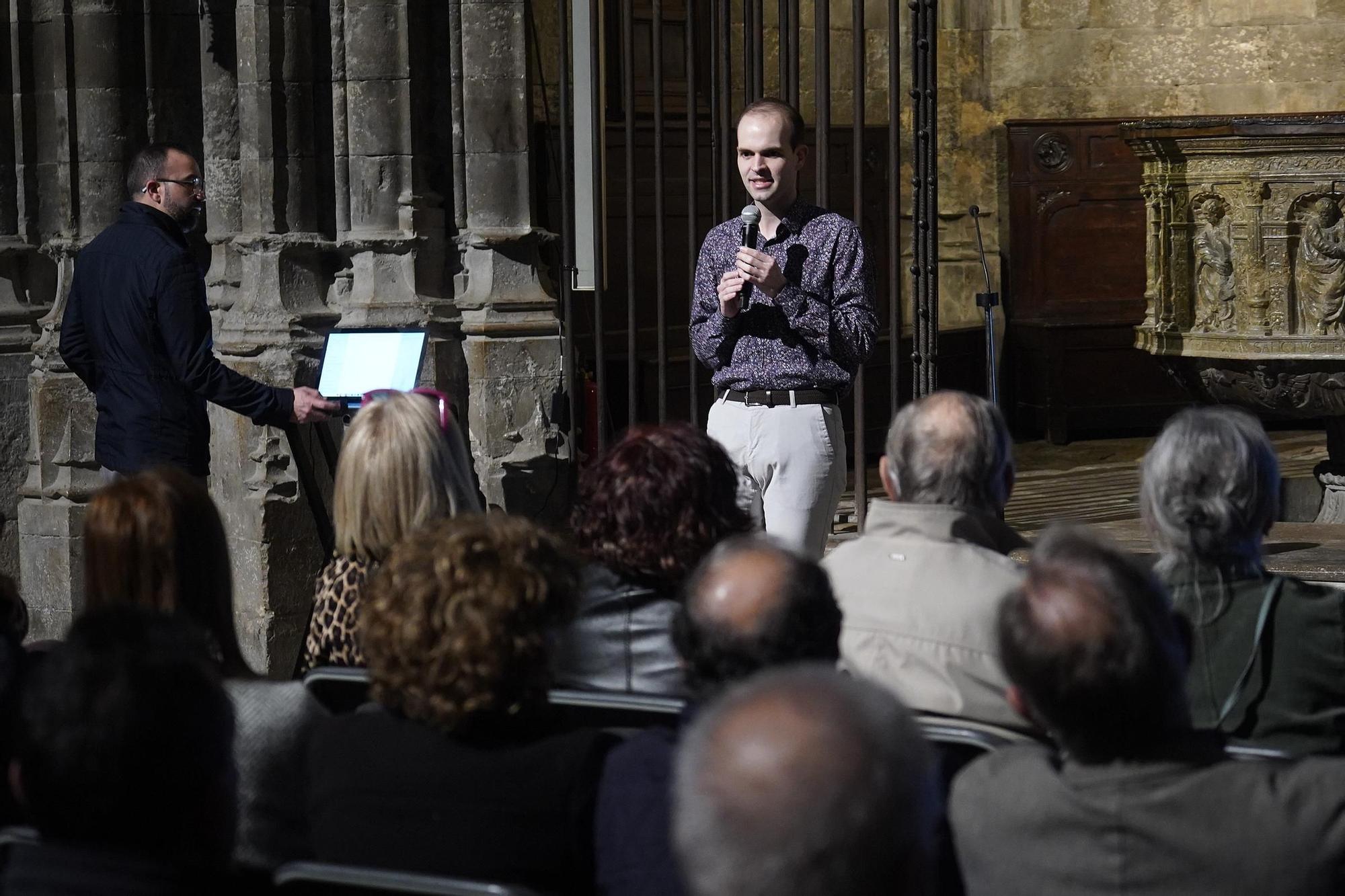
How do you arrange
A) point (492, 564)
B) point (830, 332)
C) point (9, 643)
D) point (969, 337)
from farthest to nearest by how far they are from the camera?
point (969, 337), point (830, 332), point (9, 643), point (492, 564)

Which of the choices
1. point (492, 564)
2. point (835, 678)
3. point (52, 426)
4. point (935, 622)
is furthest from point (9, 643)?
point (52, 426)

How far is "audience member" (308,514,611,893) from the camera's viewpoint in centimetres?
211

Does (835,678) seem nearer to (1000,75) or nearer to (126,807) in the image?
(126,807)

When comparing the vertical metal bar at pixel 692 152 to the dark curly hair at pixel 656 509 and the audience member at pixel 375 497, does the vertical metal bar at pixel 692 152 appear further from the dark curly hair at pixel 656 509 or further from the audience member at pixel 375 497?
the dark curly hair at pixel 656 509

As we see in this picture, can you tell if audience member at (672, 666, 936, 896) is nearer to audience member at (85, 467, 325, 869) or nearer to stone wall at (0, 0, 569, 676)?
audience member at (85, 467, 325, 869)

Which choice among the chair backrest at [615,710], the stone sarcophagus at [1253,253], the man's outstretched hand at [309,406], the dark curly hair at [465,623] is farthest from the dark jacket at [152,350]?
the stone sarcophagus at [1253,253]

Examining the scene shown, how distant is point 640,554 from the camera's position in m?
2.94

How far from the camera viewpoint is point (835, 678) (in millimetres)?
1447

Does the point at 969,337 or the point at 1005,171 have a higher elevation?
the point at 1005,171

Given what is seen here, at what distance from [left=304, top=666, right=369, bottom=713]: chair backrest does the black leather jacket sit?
1.11 feet

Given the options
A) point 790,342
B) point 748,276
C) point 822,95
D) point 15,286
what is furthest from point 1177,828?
point 15,286

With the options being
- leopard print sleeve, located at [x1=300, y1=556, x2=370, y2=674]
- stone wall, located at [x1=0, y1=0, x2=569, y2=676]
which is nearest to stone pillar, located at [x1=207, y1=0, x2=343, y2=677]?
stone wall, located at [x1=0, y1=0, x2=569, y2=676]

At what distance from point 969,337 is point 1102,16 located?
6.90 ft

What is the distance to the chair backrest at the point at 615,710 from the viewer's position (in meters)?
2.49
